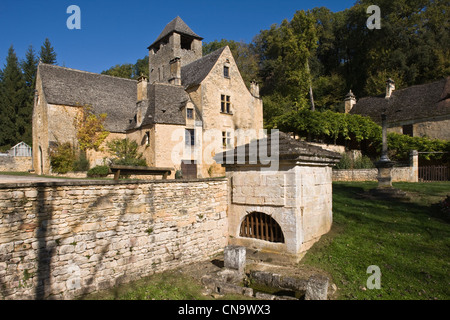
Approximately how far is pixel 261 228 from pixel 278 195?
1176 millimetres

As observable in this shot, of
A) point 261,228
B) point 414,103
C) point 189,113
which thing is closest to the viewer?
point 261,228

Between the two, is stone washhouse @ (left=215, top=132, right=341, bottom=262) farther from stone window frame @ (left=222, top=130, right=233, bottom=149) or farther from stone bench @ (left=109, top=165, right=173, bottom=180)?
stone window frame @ (left=222, top=130, right=233, bottom=149)

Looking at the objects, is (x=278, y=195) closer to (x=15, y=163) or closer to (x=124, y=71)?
(x=15, y=163)

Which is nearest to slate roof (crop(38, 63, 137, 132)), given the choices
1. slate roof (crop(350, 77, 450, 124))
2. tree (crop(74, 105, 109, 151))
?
tree (crop(74, 105, 109, 151))

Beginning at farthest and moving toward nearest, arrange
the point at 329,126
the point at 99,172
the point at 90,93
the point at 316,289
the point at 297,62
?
the point at 297,62, the point at 90,93, the point at 329,126, the point at 99,172, the point at 316,289

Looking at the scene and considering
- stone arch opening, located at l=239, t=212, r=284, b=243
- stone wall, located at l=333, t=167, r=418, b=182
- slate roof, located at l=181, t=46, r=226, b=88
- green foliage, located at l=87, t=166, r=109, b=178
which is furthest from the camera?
slate roof, located at l=181, t=46, r=226, b=88

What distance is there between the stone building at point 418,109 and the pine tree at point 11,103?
4309cm

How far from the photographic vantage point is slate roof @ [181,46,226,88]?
901 inches

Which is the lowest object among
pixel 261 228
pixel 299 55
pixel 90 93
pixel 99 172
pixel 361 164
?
pixel 261 228

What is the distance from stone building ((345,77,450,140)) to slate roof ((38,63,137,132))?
21.7 m

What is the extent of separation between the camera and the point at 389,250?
24.3ft

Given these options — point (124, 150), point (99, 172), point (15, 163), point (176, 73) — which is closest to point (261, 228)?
point (99, 172)
